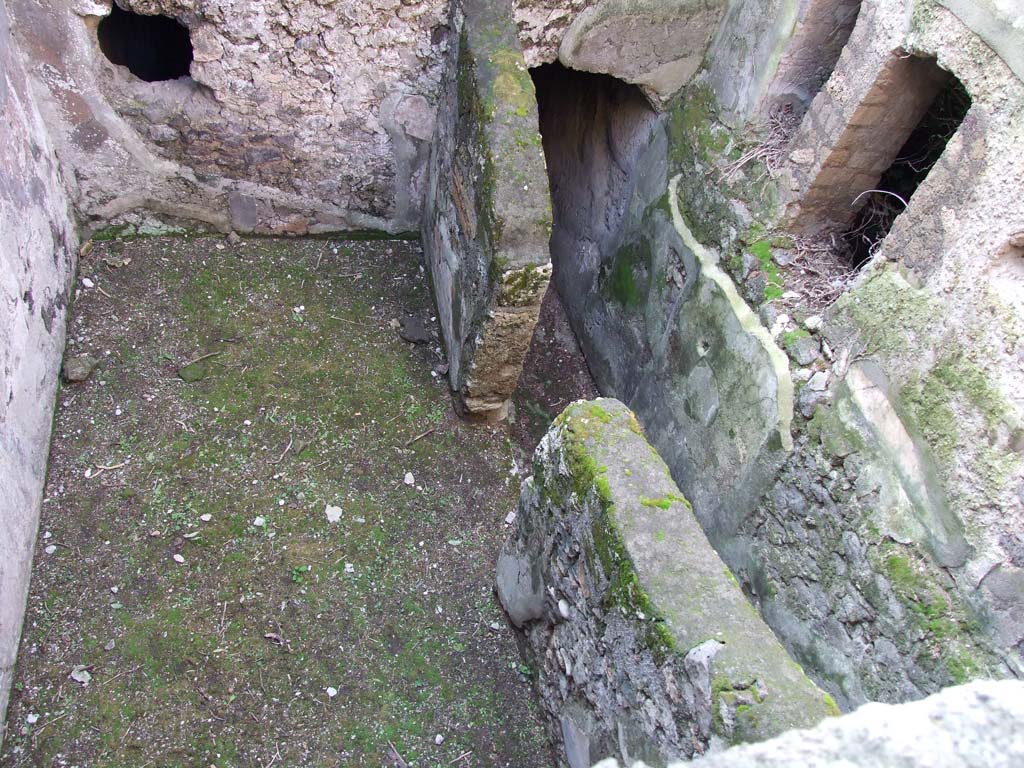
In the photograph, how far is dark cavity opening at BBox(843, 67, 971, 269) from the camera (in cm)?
351

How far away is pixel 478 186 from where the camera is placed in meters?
3.66

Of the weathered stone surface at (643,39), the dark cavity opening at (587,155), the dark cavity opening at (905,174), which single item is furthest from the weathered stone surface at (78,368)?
the dark cavity opening at (905,174)

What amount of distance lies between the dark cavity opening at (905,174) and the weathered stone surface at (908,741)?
2666 mm

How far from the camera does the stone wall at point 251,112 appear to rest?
386cm

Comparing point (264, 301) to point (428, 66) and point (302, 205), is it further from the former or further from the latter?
point (428, 66)

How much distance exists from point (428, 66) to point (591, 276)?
6.12ft

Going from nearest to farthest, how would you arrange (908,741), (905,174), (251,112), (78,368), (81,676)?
(908,741), (81,676), (905,174), (78,368), (251,112)

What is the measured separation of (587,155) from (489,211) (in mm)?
2276

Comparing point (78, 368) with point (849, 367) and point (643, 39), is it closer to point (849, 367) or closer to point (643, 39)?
point (643, 39)

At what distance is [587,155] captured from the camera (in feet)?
18.1

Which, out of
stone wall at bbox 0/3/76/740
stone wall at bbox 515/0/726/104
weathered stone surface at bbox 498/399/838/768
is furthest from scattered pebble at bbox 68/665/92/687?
stone wall at bbox 515/0/726/104

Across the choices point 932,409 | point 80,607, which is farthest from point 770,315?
point 80,607

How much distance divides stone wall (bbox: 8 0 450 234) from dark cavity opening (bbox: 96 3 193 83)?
1237 mm

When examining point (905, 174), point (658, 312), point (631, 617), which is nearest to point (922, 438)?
point (631, 617)
